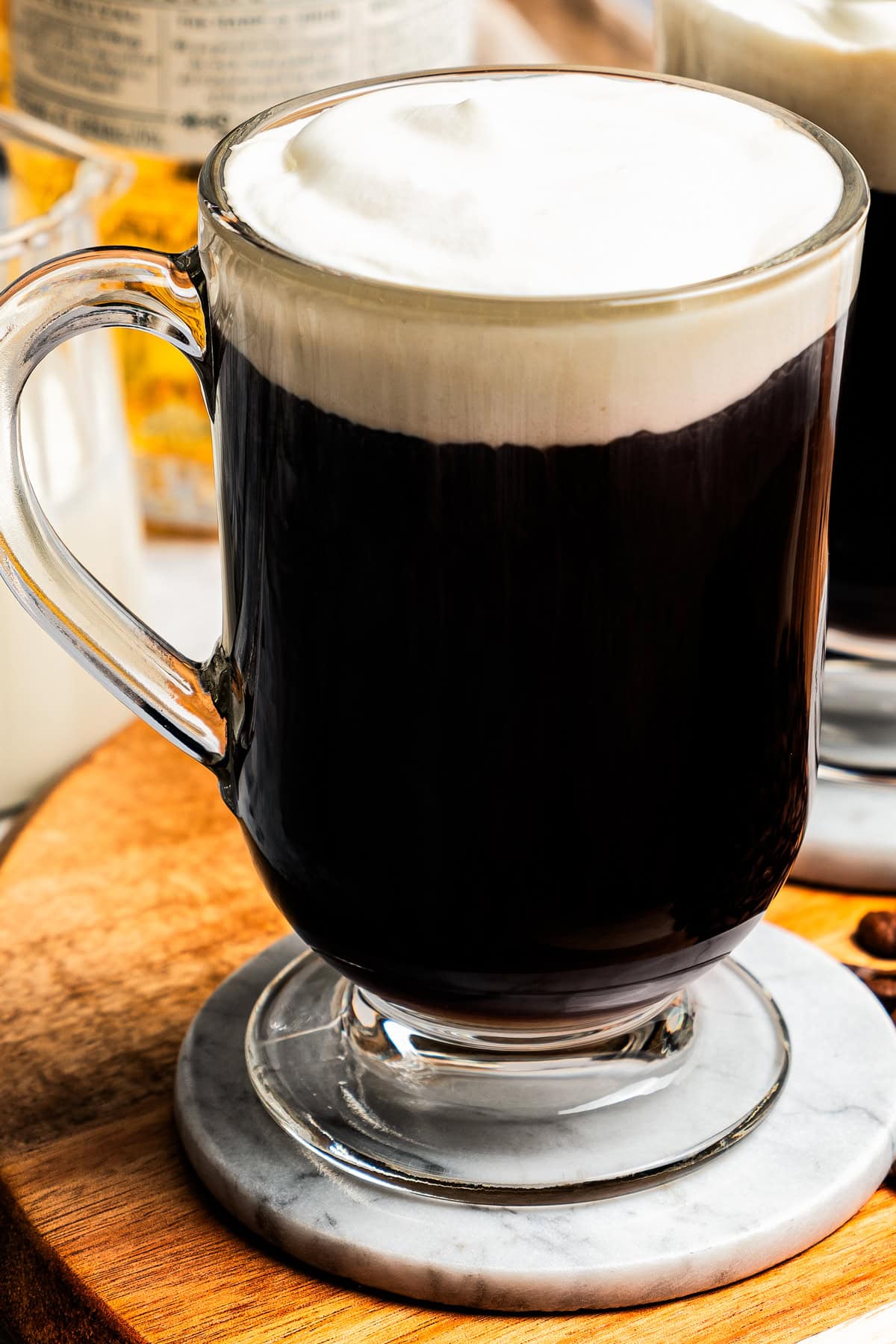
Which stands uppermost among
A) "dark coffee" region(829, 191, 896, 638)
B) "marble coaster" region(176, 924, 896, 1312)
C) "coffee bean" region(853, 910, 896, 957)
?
"dark coffee" region(829, 191, 896, 638)

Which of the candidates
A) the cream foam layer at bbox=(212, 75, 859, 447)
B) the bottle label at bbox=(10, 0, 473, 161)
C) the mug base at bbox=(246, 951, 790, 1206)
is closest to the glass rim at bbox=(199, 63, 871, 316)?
the cream foam layer at bbox=(212, 75, 859, 447)

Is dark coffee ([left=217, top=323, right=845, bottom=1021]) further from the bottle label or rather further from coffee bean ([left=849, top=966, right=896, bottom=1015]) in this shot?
the bottle label

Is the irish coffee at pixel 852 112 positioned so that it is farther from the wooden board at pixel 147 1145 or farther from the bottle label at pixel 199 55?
the bottle label at pixel 199 55

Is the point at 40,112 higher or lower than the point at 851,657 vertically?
higher

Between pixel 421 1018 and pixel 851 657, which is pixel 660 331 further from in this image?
pixel 851 657

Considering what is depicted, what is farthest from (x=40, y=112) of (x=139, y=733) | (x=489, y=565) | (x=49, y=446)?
(x=489, y=565)

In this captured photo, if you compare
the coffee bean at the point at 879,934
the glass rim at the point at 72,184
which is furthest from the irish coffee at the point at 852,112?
the glass rim at the point at 72,184
